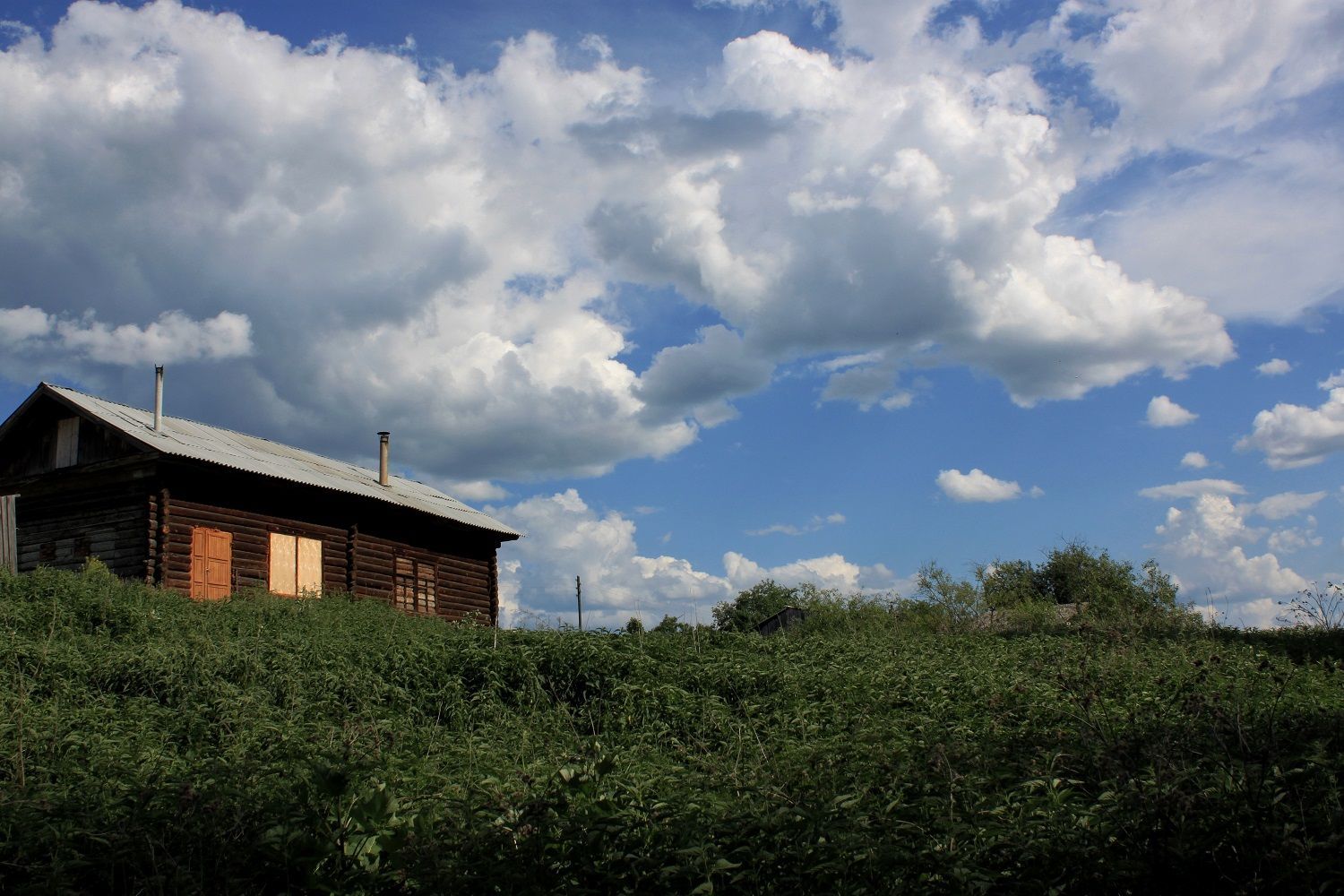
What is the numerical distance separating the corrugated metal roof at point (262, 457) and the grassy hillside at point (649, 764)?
585 centimetres

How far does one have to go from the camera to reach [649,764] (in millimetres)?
7184

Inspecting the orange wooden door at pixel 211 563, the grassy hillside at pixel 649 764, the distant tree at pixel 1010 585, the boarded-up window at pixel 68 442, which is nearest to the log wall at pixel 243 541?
the orange wooden door at pixel 211 563

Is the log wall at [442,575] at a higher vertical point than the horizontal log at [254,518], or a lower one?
lower

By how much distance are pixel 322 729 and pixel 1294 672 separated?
9.54m

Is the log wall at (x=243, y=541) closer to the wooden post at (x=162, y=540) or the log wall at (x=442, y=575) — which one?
the wooden post at (x=162, y=540)

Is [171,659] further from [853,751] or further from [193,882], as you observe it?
[853,751]

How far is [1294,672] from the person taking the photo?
10039mm

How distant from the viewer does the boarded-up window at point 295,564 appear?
20.1 m

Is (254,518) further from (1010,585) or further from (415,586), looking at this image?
(1010,585)

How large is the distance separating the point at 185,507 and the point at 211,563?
117 centimetres

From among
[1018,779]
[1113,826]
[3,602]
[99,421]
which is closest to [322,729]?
[1018,779]

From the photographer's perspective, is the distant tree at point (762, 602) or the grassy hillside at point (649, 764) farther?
the distant tree at point (762, 602)

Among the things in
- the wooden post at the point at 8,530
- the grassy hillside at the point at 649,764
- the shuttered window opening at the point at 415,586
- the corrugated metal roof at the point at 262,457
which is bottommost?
the grassy hillside at the point at 649,764

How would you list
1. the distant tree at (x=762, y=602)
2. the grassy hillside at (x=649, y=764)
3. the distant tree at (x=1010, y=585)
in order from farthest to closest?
1. the distant tree at (x=762, y=602)
2. the distant tree at (x=1010, y=585)
3. the grassy hillside at (x=649, y=764)
